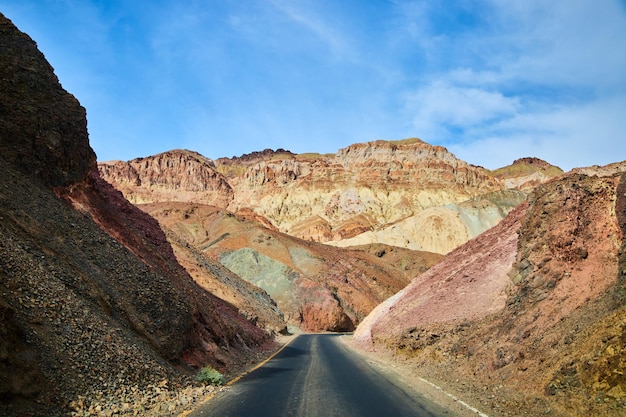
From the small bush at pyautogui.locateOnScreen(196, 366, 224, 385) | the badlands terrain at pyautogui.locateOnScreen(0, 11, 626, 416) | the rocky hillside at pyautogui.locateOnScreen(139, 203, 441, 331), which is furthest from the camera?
the rocky hillside at pyautogui.locateOnScreen(139, 203, 441, 331)

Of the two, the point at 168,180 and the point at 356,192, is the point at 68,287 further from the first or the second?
the point at 168,180

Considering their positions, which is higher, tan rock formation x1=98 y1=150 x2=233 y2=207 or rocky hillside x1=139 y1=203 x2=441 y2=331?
tan rock formation x1=98 y1=150 x2=233 y2=207

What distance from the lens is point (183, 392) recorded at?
9.80 m

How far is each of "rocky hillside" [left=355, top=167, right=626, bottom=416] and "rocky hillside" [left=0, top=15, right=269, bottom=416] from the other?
290 inches

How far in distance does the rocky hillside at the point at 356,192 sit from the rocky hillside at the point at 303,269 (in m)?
13.2

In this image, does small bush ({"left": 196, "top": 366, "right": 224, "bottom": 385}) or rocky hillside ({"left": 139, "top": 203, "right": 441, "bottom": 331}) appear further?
rocky hillside ({"left": 139, "top": 203, "right": 441, "bottom": 331})

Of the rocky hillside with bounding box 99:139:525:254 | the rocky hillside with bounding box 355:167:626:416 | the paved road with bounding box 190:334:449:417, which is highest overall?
the rocky hillside with bounding box 99:139:525:254

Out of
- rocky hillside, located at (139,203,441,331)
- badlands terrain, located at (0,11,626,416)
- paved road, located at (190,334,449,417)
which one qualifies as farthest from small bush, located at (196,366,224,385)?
rocky hillside, located at (139,203,441,331)

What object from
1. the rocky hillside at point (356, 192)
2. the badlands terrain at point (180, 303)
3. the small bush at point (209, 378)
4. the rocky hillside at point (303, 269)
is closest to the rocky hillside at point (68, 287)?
the badlands terrain at point (180, 303)

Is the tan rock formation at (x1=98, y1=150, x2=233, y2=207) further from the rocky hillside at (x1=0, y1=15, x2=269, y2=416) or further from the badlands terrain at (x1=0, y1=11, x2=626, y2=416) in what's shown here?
the rocky hillside at (x1=0, y1=15, x2=269, y2=416)

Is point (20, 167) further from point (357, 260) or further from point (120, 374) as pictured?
point (357, 260)

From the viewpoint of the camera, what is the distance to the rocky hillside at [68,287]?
7.14 metres

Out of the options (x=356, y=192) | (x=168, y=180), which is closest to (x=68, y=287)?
(x=356, y=192)

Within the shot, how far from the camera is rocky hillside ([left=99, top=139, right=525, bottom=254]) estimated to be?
113500 millimetres
